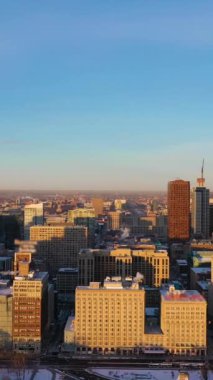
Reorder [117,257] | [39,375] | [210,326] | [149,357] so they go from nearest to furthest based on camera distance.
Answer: [39,375], [149,357], [210,326], [117,257]

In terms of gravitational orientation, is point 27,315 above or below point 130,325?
above

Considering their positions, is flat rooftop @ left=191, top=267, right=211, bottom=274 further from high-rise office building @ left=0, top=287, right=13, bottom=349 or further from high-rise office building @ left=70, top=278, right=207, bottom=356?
high-rise office building @ left=0, top=287, right=13, bottom=349

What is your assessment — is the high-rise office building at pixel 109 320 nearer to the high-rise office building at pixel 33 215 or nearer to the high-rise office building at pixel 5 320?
the high-rise office building at pixel 5 320

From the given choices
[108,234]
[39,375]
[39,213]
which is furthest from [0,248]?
[39,375]

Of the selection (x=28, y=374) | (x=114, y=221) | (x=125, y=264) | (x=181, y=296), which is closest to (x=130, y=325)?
(x=181, y=296)

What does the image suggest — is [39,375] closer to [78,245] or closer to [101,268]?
[101,268]

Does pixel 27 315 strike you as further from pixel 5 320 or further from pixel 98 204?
pixel 98 204
